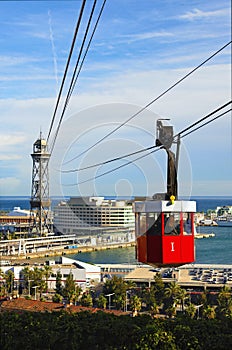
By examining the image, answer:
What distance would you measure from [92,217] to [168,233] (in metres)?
17.1

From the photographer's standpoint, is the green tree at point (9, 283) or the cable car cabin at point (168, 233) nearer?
the cable car cabin at point (168, 233)

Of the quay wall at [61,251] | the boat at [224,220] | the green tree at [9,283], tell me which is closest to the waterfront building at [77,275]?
the green tree at [9,283]

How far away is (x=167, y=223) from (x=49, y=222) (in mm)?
17655

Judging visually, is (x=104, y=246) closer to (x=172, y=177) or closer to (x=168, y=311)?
(x=168, y=311)

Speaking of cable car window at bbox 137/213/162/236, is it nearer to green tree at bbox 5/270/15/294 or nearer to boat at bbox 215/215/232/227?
green tree at bbox 5/270/15/294

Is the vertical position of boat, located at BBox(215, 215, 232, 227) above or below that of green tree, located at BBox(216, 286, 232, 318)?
above

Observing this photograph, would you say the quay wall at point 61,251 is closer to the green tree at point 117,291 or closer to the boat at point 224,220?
the green tree at point 117,291

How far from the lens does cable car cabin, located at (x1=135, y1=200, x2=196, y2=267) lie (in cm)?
185

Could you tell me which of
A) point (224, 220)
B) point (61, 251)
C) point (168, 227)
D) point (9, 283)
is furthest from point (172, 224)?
point (224, 220)

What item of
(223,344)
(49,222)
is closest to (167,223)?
(223,344)

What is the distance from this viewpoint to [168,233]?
1.87m

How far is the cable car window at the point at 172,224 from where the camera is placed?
1861 millimetres

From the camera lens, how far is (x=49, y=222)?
19297mm

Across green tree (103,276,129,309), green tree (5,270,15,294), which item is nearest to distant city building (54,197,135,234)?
green tree (5,270,15,294)
